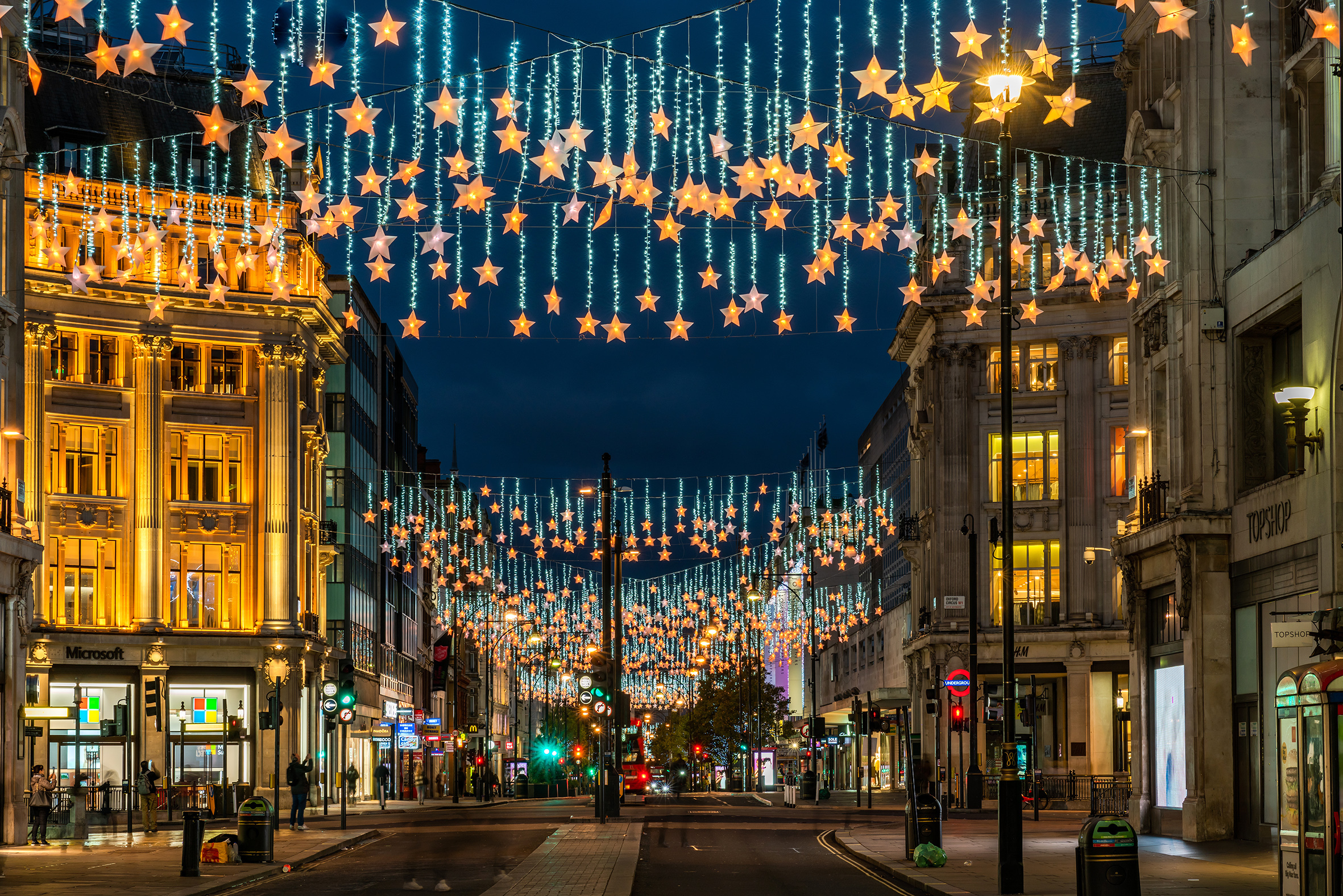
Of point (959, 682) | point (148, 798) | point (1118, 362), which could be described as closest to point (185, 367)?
point (148, 798)

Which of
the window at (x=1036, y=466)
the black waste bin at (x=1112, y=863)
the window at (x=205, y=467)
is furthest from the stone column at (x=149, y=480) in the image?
the black waste bin at (x=1112, y=863)

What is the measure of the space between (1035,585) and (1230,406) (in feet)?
109

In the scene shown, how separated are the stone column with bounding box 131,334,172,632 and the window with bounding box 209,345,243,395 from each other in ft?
7.03

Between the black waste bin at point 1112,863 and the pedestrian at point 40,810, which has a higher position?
the black waste bin at point 1112,863

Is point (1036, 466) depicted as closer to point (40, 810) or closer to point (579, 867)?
point (40, 810)

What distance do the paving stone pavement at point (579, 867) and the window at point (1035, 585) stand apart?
28503 mm

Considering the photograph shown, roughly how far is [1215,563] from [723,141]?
16.9m

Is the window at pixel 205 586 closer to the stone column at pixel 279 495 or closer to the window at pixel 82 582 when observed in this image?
the stone column at pixel 279 495

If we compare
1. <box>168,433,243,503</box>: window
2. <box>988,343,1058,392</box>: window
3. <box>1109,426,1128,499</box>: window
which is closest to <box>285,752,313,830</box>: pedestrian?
<box>168,433,243,503</box>: window

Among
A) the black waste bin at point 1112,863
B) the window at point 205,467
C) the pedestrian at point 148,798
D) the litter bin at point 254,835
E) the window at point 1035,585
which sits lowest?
the pedestrian at point 148,798

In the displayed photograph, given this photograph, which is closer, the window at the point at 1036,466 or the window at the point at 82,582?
the window at the point at 82,582

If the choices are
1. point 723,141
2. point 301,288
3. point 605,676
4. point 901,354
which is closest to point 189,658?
point 301,288

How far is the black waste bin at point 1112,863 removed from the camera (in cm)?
1741

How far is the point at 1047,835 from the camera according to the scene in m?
35.8
